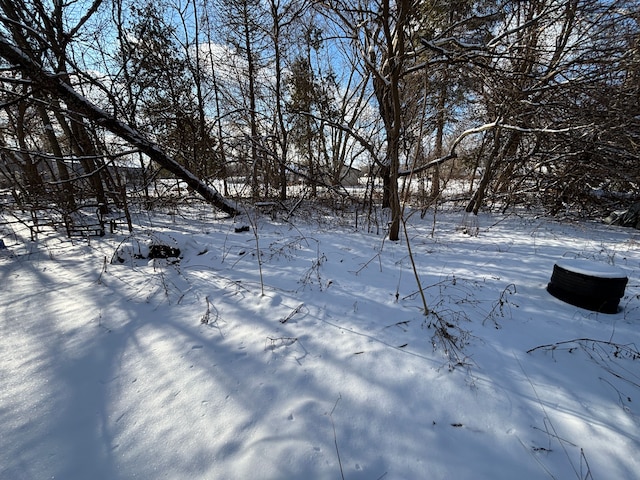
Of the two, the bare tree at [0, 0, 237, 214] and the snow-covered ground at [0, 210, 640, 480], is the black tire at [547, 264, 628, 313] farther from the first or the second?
the bare tree at [0, 0, 237, 214]

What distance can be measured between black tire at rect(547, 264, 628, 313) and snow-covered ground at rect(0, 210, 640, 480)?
0.10 meters

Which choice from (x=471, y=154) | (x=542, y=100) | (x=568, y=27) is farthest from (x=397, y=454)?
(x=471, y=154)

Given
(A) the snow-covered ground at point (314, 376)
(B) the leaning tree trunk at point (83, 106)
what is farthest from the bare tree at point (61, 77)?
(A) the snow-covered ground at point (314, 376)

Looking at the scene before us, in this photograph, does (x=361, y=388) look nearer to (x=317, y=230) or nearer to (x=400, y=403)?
(x=400, y=403)

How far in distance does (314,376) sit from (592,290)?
2807mm

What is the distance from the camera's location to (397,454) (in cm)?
127

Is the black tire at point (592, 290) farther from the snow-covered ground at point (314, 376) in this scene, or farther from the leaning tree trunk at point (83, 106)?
the leaning tree trunk at point (83, 106)

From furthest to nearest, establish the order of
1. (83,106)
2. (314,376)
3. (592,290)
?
(83,106) < (592,290) < (314,376)

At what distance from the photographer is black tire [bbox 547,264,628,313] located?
231 centimetres

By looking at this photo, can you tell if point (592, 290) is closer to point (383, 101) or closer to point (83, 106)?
point (383, 101)

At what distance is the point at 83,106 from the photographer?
452 centimetres

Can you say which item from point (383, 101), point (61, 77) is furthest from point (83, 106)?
point (383, 101)

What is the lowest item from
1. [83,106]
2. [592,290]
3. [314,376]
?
[314,376]

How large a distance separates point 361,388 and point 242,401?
31.0 inches
